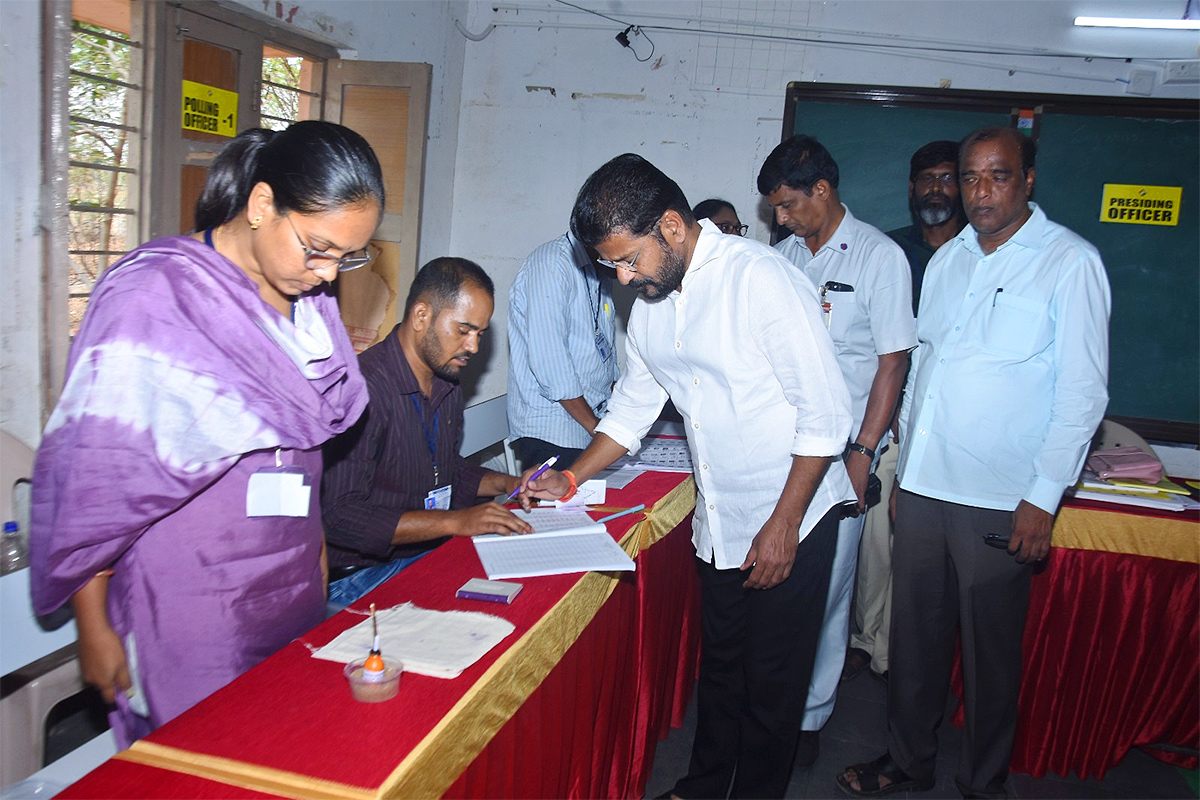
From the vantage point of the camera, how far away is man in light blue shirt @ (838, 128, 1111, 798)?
2.22 meters

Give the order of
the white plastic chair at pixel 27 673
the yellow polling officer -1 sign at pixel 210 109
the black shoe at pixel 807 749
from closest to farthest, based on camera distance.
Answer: the white plastic chair at pixel 27 673 < the black shoe at pixel 807 749 < the yellow polling officer -1 sign at pixel 210 109

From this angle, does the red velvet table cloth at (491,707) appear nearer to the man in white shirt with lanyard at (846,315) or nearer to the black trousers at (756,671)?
the black trousers at (756,671)

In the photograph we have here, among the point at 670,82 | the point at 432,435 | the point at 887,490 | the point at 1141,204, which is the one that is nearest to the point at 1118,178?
the point at 1141,204

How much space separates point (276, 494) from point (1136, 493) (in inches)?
113

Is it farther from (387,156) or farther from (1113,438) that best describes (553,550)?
(387,156)

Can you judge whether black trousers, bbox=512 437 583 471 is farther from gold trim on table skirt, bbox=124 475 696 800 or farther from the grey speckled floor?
gold trim on table skirt, bbox=124 475 696 800


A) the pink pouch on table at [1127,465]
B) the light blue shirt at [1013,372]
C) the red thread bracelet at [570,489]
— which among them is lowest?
the red thread bracelet at [570,489]

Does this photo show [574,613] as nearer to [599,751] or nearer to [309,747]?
[599,751]

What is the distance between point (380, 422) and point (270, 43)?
2.56 metres

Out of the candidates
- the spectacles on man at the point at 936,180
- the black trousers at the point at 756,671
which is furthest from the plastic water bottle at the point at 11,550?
the spectacles on man at the point at 936,180

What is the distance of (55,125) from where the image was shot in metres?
2.63

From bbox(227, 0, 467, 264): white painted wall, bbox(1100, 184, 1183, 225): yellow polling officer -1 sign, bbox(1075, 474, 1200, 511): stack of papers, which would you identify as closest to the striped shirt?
bbox(1075, 474, 1200, 511): stack of papers

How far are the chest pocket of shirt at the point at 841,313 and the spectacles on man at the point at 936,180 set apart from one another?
3.20ft

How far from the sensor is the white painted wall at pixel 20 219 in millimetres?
2488
